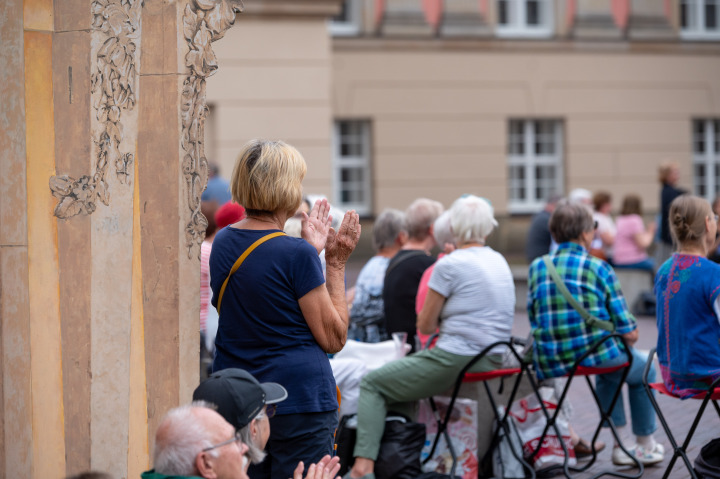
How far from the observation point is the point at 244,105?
16.0 metres

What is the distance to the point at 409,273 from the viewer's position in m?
6.34

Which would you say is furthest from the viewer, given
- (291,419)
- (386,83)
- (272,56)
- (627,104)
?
(627,104)

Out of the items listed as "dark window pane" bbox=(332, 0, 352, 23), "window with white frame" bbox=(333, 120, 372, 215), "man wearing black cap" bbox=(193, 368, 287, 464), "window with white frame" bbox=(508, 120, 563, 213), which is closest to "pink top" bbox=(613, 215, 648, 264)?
"window with white frame" bbox=(333, 120, 372, 215)

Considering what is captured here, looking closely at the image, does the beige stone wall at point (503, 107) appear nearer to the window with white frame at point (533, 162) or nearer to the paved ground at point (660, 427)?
the window with white frame at point (533, 162)

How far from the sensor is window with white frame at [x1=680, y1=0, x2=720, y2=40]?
22.8m

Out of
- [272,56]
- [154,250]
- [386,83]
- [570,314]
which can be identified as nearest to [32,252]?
[154,250]

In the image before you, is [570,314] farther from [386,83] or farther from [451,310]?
[386,83]

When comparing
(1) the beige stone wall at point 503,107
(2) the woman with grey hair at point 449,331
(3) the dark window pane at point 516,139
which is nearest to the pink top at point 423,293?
(2) the woman with grey hair at point 449,331

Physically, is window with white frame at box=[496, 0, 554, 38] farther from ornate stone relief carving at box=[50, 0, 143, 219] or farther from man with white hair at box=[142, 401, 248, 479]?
man with white hair at box=[142, 401, 248, 479]

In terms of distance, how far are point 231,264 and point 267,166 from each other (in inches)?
15.1

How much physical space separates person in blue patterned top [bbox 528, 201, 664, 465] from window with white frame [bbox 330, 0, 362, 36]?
1512cm

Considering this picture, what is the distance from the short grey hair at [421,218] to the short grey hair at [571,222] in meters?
0.82

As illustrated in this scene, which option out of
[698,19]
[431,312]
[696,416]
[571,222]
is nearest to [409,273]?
[431,312]

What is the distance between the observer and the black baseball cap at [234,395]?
9.95ft
